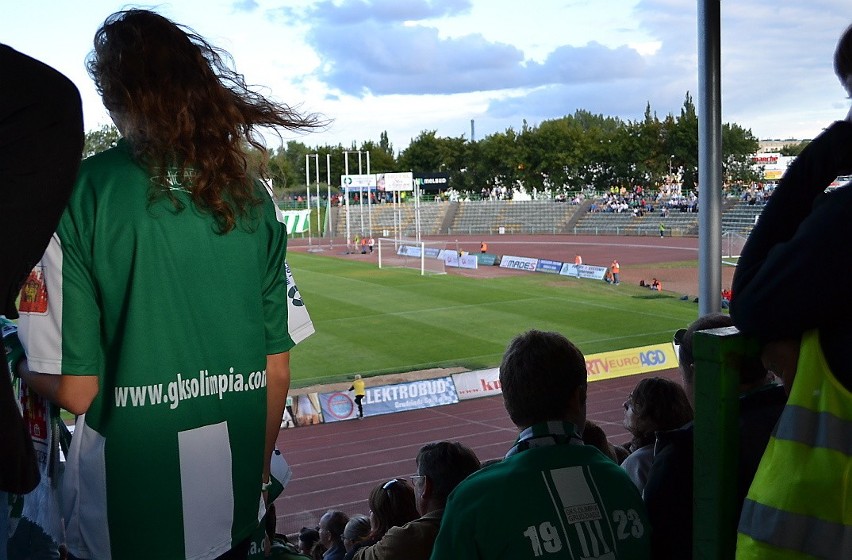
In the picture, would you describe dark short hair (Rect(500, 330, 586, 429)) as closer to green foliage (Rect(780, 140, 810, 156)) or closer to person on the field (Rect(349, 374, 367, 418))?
green foliage (Rect(780, 140, 810, 156))

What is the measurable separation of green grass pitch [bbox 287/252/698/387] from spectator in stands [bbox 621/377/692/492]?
11.8 metres

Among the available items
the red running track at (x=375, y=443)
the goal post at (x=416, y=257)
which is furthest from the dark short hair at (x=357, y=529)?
the goal post at (x=416, y=257)

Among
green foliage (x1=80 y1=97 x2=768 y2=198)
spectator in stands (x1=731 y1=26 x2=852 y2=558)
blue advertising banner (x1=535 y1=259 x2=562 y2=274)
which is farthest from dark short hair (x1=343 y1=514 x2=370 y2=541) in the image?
green foliage (x1=80 y1=97 x2=768 y2=198)

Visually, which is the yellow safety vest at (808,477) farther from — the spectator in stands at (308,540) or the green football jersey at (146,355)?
the spectator in stands at (308,540)

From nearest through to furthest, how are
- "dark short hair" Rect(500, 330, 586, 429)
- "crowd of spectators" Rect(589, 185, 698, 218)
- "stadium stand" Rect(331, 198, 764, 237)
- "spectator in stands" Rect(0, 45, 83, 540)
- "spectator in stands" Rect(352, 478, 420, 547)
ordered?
"spectator in stands" Rect(0, 45, 83, 540)
"dark short hair" Rect(500, 330, 586, 429)
"spectator in stands" Rect(352, 478, 420, 547)
"crowd of spectators" Rect(589, 185, 698, 218)
"stadium stand" Rect(331, 198, 764, 237)

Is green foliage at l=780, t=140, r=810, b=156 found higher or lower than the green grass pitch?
higher

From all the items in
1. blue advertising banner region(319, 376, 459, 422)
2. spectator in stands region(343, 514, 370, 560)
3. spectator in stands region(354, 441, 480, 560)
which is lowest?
blue advertising banner region(319, 376, 459, 422)

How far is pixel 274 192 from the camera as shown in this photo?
1.36 meters

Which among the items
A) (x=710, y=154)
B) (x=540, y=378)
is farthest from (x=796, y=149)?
(x=540, y=378)

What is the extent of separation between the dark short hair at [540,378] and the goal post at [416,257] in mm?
25862

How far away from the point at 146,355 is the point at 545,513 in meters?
0.64

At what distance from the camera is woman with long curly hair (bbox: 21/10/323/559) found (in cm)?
108

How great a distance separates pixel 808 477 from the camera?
0.90 metres

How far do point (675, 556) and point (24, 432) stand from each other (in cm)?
100
